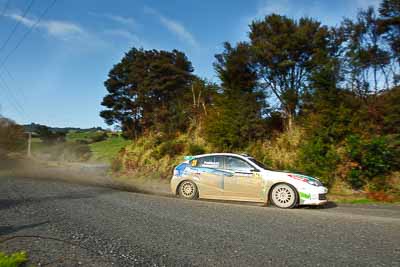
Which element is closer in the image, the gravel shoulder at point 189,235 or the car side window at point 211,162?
the gravel shoulder at point 189,235

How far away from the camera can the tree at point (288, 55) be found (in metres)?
16.1

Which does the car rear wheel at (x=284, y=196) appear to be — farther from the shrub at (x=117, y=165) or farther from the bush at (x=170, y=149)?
the shrub at (x=117, y=165)

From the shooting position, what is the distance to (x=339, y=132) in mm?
12586

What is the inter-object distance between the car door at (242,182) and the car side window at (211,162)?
0.73 ft

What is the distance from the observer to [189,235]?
552cm

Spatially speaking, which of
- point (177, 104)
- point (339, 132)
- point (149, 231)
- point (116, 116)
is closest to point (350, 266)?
point (149, 231)

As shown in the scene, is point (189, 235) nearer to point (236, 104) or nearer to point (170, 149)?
point (236, 104)

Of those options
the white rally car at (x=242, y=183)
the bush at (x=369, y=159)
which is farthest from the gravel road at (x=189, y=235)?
the bush at (x=369, y=159)

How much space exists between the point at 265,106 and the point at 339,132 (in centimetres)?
491

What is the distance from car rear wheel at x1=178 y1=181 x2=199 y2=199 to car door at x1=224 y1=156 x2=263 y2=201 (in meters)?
1.12

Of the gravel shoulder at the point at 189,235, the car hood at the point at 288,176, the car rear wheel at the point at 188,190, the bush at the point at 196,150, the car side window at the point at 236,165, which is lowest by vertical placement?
the gravel shoulder at the point at 189,235

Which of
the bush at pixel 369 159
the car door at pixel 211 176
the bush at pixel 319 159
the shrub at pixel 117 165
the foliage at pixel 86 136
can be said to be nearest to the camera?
the car door at pixel 211 176

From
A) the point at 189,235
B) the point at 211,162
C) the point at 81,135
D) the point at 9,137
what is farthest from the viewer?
the point at 81,135

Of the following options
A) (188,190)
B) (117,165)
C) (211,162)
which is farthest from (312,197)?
(117,165)
